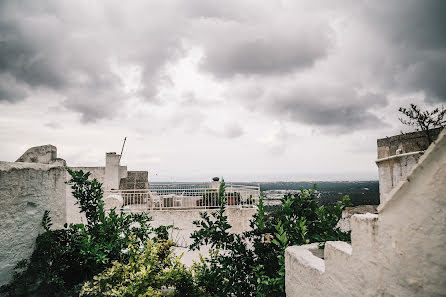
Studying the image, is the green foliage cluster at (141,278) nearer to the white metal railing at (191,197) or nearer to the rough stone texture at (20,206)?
the rough stone texture at (20,206)

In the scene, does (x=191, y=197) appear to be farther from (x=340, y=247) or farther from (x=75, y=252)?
(x=340, y=247)

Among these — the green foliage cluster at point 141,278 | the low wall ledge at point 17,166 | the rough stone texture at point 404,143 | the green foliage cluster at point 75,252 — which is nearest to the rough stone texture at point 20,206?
the low wall ledge at point 17,166

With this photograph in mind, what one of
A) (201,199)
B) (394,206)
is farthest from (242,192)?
(394,206)

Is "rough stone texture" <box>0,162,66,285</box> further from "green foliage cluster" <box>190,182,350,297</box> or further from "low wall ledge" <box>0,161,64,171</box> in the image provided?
"green foliage cluster" <box>190,182,350,297</box>

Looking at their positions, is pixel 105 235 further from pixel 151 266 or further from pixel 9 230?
pixel 9 230

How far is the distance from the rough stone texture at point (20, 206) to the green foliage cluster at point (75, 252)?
0.11 m

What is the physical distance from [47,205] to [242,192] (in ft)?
23.5

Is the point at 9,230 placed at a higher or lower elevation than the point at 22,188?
lower

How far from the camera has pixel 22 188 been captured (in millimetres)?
3148

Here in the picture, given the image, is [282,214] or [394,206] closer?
[394,206]

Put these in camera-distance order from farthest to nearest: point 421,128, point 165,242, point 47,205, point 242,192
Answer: point 242,192
point 421,128
point 165,242
point 47,205

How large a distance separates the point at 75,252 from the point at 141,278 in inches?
50.4

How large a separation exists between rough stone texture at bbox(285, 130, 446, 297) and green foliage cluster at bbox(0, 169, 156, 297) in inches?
123

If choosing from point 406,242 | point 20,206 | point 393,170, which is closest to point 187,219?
point 20,206
